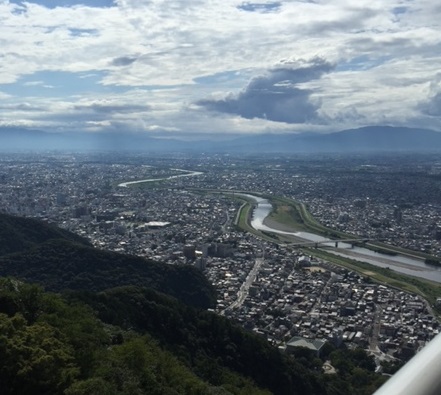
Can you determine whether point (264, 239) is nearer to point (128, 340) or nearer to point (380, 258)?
point (380, 258)

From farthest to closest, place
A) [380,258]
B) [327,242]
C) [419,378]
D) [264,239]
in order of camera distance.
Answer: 1. [264,239]
2. [327,242]
3. [380,258]
4. [419,378]

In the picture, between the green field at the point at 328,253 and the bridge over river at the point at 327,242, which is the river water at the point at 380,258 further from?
the green field at the point at 328,253

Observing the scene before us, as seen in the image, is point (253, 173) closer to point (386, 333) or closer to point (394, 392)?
point (386, 333)

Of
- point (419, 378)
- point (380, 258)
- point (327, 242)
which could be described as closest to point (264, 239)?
point (327, 242)

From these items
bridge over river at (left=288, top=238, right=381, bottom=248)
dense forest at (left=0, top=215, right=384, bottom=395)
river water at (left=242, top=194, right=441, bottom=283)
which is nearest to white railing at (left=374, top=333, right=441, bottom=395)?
dense forest at (left=0, top=215, right=384, bottom=395)

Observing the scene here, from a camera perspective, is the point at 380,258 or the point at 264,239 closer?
the point at 380,258

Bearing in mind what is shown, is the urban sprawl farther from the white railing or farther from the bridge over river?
the white railing

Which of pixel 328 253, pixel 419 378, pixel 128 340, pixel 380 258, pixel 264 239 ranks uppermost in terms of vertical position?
pixel 419 378

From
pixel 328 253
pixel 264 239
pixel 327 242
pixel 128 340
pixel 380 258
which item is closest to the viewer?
pixel 128 340
